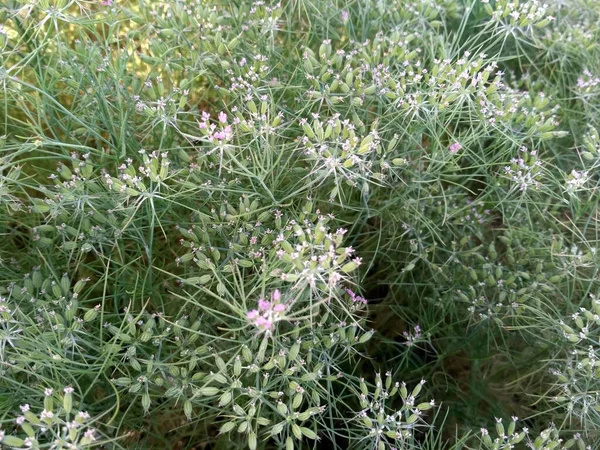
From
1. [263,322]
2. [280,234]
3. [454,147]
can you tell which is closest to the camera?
[263,322]

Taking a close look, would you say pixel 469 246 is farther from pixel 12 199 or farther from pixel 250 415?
pixel 12 199

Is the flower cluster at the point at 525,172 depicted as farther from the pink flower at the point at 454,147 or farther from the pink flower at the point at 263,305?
the pink flower at the point at 263,305

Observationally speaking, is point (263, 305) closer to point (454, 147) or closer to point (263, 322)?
point (263, 322)

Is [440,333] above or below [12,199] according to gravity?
below

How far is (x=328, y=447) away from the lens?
5.34 ft

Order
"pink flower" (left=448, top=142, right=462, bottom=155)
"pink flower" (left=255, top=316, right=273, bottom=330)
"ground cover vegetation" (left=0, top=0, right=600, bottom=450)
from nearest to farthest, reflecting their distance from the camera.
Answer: "pink flower" (left=255, top=316, right=273, bottom=330), "ground cover vegetation" (left=0, top=0, right=600, bottom=450), "pink flower" (left=448, top=142, right=462, bottom=155)

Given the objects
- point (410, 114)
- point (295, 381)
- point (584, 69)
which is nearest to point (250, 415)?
point (295, 381)

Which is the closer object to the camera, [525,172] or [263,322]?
[263,322]

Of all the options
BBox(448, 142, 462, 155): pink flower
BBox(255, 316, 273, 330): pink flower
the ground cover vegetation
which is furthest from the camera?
BBox(448, 142, 462, 155): pink flower

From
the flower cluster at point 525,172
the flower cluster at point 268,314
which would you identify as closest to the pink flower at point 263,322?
the flower cluster at point 268,314

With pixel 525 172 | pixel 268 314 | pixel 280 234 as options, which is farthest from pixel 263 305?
pixel 525 172

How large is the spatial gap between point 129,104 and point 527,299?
1.14m

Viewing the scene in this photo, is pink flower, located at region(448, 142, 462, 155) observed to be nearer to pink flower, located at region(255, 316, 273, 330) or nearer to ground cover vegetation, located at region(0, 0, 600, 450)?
ground cover vegetation, located at region(0, 0, 600, 450)

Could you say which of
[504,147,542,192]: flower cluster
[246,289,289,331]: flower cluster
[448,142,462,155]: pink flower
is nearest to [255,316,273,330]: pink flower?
[246,289,289,331]: flower cluster
